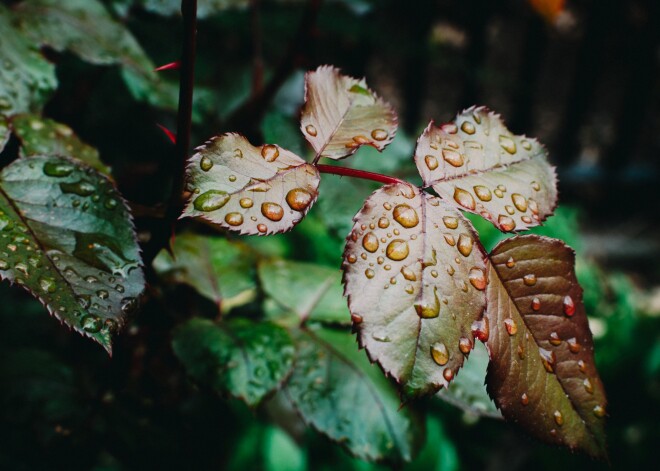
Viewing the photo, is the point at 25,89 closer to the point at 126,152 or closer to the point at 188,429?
the point at 126,152

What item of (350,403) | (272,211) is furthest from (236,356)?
(272,211)

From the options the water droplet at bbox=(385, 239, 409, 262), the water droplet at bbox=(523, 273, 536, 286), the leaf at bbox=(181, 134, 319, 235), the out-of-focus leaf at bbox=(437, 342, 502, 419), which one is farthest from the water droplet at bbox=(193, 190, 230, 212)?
the out-of-focus leaf at bbox=(437, 342, 502, 419)

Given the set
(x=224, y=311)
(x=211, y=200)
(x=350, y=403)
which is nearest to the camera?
(x=211, y=200)

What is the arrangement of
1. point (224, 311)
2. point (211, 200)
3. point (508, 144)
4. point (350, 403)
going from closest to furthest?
point (211, 200) → point (508, 144) → point (350, 403) → point (224, 311)

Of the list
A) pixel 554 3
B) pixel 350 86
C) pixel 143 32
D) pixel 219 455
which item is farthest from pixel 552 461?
pixel 143 32

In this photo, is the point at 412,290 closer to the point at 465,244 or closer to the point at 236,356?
the point at 465,244

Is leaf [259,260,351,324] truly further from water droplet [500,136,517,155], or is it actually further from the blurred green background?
water droplet [500,136,517,155]
